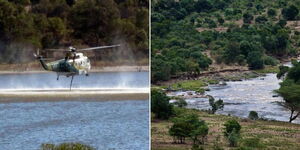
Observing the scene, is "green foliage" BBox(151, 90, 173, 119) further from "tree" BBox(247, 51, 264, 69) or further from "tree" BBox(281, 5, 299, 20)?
"tree" BBox(281, 5, 299, 20)

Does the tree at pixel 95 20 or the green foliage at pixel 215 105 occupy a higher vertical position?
the tree at pixel 95 20

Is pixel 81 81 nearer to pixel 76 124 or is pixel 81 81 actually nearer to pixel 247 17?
pixel 247 17

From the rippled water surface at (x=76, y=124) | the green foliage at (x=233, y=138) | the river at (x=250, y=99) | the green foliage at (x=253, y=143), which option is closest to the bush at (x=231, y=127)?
the green foliage at (x=233, y=138)

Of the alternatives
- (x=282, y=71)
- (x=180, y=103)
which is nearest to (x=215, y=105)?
(x=180, y=103)

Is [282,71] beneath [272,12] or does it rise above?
beneath

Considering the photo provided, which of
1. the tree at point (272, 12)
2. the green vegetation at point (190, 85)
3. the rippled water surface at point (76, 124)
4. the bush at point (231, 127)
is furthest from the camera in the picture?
the tree at point (272, 12)

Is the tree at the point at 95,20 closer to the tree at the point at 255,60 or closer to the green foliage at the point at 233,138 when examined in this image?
the tree at the point at 255,60
